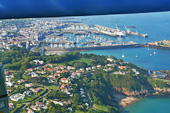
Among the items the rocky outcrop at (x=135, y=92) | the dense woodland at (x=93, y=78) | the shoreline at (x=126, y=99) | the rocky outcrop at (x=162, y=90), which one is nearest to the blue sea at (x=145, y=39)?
the dense woodland at (x=93, y=78)

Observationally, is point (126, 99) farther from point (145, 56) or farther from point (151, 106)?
point (145, 56)

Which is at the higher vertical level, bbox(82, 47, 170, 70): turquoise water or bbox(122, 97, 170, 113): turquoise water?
bbox(82, 47, 170, 70): turquoise water

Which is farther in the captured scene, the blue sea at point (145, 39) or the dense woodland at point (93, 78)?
the blue sea at point (145, 39)

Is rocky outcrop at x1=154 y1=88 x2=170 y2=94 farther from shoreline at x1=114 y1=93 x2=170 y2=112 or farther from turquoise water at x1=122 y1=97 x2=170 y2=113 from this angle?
turquoise water at x1=122 y1=97 x2=170 y2=113

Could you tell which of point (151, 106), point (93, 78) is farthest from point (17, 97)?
point (151, 106)

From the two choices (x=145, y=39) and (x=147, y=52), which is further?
(x=145, y=39)

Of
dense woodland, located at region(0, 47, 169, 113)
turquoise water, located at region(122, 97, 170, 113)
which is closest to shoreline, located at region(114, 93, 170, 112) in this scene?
turquoise water, located at region(122, 97, 170, 113)

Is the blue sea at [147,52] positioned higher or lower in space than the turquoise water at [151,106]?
higher

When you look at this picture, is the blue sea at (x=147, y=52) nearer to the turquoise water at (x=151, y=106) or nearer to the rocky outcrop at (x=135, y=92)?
the turquoise water at (x=151, y=106)
